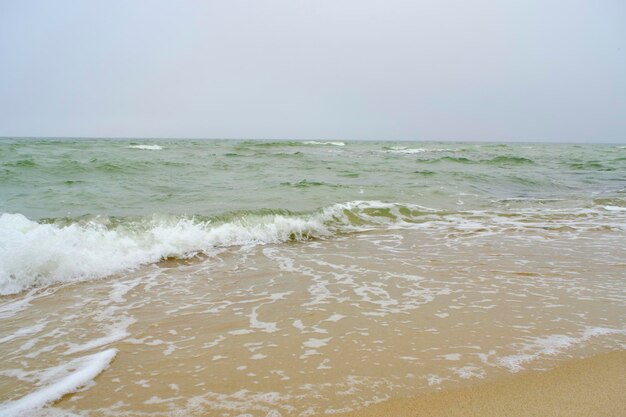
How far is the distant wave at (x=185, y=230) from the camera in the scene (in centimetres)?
486

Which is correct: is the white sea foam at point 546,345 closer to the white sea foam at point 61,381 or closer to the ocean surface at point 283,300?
the ocean surface at point 283,300

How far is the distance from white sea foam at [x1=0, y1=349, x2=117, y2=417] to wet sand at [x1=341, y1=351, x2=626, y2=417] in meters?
1.52

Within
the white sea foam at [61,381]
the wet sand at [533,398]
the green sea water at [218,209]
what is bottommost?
the white sea foam at [61,381]

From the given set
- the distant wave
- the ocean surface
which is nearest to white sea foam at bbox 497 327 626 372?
the ocean surface

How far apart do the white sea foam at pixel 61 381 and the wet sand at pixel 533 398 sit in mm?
1523

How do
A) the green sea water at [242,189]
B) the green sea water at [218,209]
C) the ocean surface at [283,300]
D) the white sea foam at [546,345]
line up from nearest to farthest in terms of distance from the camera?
the ocean surface at [283,300] < the white sea foam at [546,345] < the green sea water at [218,209] < the green sea water at [242,189]

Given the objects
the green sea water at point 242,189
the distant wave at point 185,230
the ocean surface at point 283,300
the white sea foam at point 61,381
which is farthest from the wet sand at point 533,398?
the green sea water at point 242,189

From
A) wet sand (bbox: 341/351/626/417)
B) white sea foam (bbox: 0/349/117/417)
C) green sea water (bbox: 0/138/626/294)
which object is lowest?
white sea foam (bbox: 0/349/117/417)

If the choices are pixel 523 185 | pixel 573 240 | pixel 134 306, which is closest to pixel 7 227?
pixel 134 306

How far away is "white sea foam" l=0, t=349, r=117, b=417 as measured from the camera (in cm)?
227

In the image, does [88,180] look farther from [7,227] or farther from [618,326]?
[618,326]

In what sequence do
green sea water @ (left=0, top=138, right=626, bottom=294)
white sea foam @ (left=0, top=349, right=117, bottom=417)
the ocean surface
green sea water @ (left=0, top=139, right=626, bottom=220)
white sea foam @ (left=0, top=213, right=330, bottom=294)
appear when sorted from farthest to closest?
green sea water @ (left=0, top=139, right=626, bottom=220) → green sea water @ (left=0, top=138, right=626, bottom=294) → white sea foam @ (left=0, top=213, right=330, bottom=294) → the ocean surface → white sea foam @ (left=0, top=349, right=117, bottom=417)

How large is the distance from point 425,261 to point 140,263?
11.4 feet

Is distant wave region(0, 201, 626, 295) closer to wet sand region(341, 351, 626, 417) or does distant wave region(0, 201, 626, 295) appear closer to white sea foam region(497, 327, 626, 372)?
wet sand region(341, 351, 626, 417)
